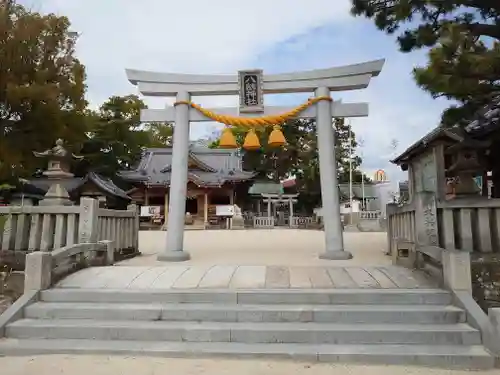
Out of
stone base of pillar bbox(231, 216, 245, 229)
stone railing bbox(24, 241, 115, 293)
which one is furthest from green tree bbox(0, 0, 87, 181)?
stone base of pillar bbox(231, 216, 245, 229)

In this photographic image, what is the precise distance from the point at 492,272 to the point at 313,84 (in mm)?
5125

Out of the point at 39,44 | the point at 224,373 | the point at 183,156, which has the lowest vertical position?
the point at 224,373

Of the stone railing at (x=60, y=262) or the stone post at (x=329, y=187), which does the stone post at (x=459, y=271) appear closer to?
the stone post at (x=329, y=187)

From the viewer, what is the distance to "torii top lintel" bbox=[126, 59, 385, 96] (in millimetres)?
8438

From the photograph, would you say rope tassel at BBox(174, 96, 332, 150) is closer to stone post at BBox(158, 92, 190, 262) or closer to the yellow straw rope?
the yellow straw rope

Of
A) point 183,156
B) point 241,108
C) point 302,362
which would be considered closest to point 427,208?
point 302,362

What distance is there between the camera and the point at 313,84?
8578 millimetres

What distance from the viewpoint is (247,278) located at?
5.31 m

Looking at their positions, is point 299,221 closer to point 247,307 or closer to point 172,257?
point 172,257

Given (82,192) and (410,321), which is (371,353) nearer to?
(410,321)

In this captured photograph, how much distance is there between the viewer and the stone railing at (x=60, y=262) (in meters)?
4.94

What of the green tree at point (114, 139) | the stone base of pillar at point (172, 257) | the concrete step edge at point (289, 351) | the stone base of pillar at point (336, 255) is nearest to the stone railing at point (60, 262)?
the concrete step edge at point (289, 351)

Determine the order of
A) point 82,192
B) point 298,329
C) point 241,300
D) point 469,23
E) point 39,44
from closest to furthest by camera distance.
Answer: point 298,329 < point 241,300 < point 469,23 < point 39,44 < point 82,192

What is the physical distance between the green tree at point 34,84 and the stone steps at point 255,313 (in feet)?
17.0
